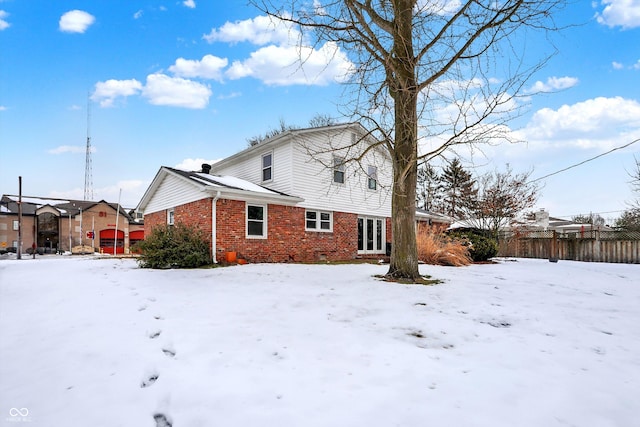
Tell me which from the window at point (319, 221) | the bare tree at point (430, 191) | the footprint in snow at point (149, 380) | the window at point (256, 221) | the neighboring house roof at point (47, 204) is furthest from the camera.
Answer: the neighboring house roof at point (47, 204)

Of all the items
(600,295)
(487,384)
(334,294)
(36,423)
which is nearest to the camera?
(36,423)

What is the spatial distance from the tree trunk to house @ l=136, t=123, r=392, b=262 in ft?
9.46

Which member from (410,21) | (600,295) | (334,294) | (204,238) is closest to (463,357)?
(334,294)

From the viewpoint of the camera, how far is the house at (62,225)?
37206 millimetres

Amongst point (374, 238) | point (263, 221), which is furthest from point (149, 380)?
point (374, 238)

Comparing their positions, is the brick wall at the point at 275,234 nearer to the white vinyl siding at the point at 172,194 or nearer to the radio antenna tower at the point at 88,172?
the white vinyl siding at the point at 172,194

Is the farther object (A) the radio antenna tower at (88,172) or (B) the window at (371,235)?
(A) the radio antenna tower at (88,172)

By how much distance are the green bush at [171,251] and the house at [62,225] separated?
1186 inches

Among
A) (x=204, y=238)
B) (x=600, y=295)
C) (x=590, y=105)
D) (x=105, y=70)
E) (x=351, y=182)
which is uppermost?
→ (x=105, y=70)

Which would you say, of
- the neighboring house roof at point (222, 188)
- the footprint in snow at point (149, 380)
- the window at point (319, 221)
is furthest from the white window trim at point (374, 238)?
the footprint in snow at point (149, 380)

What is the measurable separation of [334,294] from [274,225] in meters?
7.38

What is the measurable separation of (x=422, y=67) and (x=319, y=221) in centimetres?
836

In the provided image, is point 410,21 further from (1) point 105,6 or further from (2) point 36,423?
(1) point 105,6

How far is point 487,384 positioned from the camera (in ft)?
7.89
